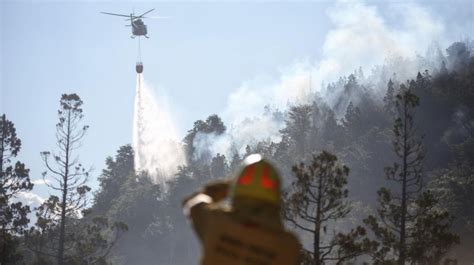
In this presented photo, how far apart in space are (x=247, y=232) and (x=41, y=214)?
52.2 m

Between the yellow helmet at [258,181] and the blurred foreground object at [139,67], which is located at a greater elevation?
the blurred foreground object at [139,67]

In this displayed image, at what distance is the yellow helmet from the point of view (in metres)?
2.72

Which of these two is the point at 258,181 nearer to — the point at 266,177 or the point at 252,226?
the point at 266,177

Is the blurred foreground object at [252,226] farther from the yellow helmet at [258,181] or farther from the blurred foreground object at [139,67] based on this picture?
the blurred foreground object at [139,67]

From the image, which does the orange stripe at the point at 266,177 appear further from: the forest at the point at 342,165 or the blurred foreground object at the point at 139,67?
the blurred foreground object at the point at 139,67

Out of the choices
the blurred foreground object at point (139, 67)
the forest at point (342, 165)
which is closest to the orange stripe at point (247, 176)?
the forest at point (342, 165)

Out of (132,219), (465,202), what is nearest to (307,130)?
(132,219)

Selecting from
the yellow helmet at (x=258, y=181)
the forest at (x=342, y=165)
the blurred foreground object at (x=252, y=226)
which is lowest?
the blurred foreground object at (x=252, y=226)

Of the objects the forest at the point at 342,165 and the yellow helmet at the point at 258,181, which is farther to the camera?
the forest at the point at 342,165

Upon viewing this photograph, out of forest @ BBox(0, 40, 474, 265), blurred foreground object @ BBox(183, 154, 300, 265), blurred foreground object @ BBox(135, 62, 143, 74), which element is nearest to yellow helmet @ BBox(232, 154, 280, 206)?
blurred foreground object @ BBox(183, 154, 300, 265)

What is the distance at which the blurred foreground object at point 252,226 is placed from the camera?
275 cm

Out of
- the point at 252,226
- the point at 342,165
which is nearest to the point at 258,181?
the point at 252,226

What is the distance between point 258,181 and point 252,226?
0.18 meters

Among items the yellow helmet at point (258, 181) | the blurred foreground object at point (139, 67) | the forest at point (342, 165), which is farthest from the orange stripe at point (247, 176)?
the blurred foreground object at point (139, 67)
